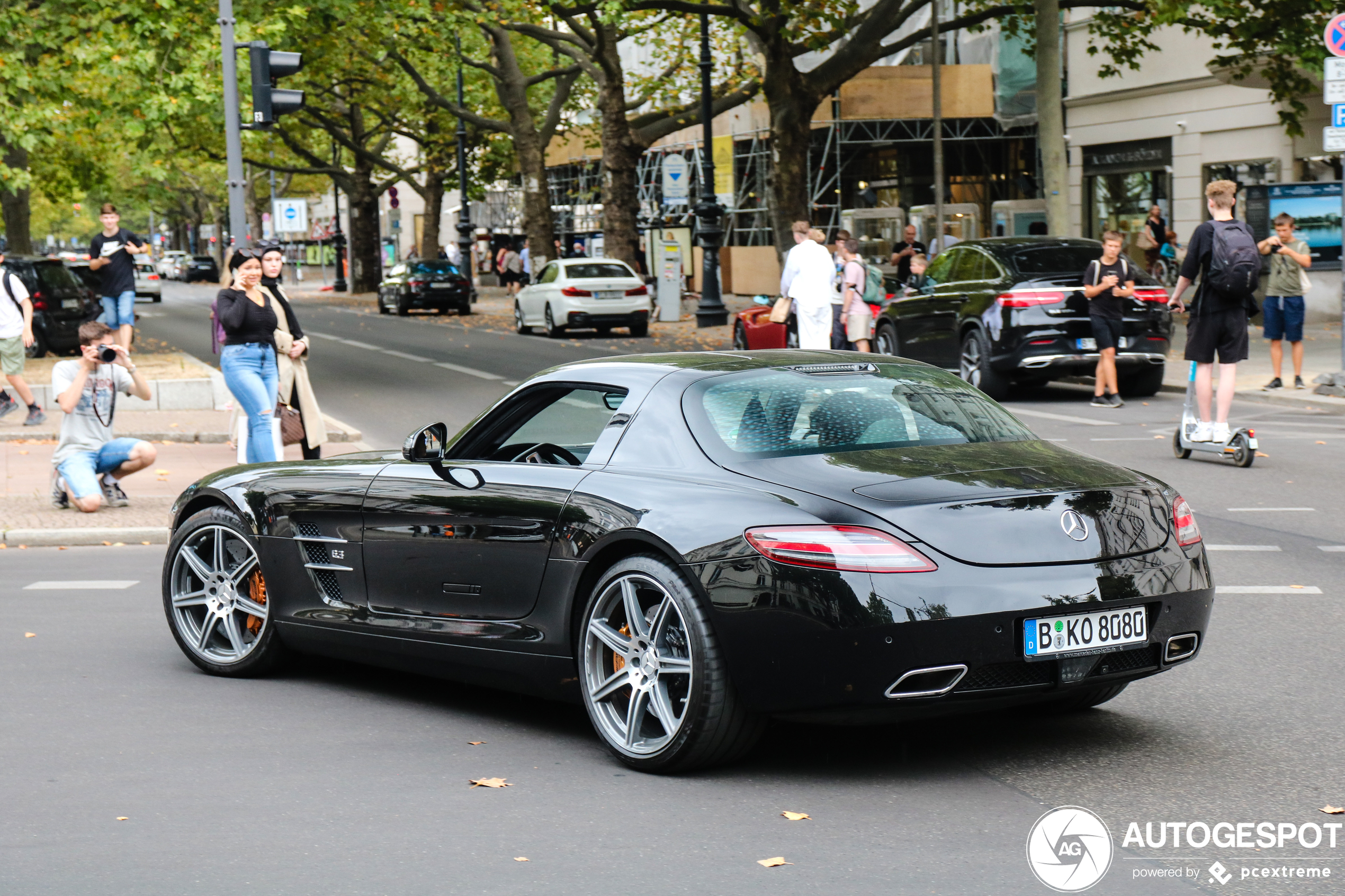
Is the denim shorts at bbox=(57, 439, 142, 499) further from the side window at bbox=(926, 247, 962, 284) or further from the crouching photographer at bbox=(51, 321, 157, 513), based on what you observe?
the side window at bbox=(926, 247, 962, 284)

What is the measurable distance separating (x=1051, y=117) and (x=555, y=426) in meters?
19.5

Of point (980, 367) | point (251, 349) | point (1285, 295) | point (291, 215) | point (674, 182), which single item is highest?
point (291, 215)

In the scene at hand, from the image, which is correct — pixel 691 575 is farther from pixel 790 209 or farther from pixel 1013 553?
pixel 790 209

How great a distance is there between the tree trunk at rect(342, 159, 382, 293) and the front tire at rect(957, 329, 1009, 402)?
1660 inches

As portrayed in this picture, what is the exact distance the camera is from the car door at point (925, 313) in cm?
1897

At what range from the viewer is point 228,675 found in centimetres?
689

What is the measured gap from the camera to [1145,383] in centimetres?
1823

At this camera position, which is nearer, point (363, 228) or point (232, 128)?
point (232, 128)

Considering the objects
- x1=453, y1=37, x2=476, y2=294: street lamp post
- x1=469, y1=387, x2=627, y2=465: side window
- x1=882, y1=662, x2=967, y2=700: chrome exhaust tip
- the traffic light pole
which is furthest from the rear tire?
x1=453, y1=37, x2=476, y2=294: street lamp post

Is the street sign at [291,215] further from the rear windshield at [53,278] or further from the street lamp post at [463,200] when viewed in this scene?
the rear windshield at [53,278]

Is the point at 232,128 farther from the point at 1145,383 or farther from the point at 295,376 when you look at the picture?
the point at 1145,383

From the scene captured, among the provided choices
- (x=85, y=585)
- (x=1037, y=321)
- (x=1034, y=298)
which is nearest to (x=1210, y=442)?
(x=1037, y=321)

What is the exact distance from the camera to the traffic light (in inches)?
573

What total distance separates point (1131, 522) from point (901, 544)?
0.81m
